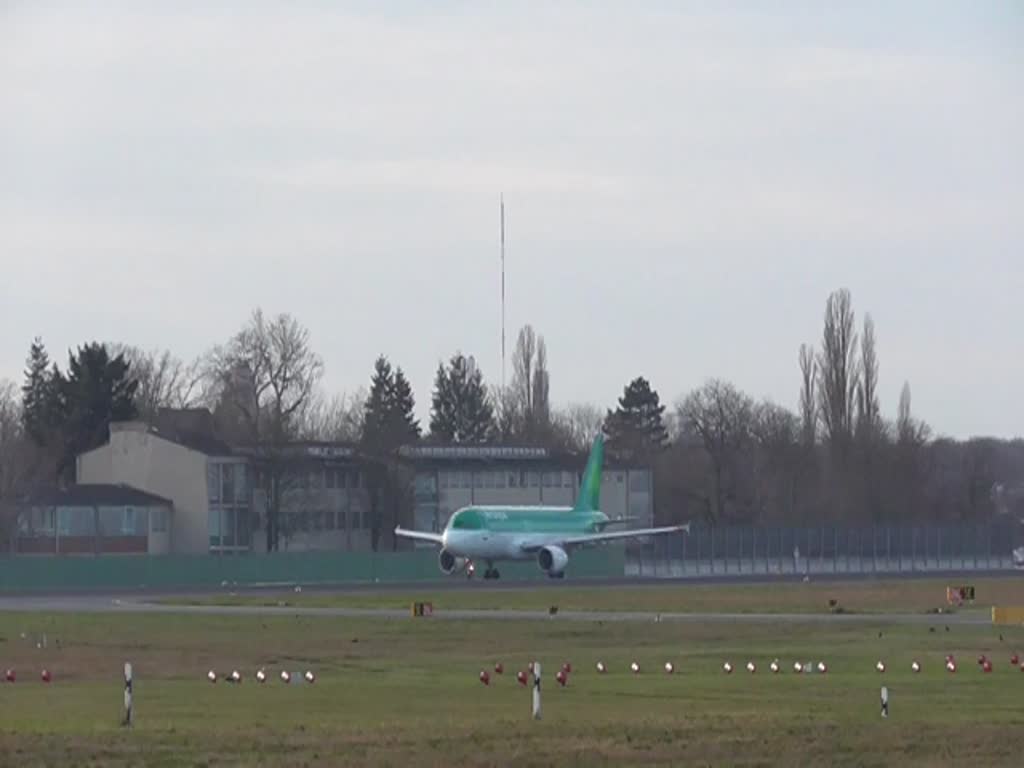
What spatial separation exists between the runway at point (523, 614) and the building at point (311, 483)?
45378 millimetres

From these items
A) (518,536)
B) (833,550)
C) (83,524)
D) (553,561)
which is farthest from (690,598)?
(83,524)

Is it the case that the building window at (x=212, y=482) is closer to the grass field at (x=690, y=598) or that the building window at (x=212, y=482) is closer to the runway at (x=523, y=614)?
the grass field at (x=690, y=598)

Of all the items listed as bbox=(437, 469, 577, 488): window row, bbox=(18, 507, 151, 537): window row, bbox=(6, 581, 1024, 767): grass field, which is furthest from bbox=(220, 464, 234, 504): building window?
bbox=(6, 581, 1024, 767): grass field

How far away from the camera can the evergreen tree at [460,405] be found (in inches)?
6890

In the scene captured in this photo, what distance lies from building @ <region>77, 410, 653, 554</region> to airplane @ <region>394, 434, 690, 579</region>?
70.8 feet

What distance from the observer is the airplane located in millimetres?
90312

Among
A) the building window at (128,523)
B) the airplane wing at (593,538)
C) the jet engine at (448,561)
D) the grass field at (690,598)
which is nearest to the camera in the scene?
the grass field at (690,598)

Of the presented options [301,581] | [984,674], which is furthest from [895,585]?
[984,674]

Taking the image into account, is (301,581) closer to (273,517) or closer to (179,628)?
(273,517)

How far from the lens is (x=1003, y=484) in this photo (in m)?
180

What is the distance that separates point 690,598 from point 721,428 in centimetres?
9171

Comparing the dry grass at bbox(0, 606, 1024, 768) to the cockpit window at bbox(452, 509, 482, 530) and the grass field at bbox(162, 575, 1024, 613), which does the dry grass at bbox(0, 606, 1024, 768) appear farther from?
the cockpit window at bbox(452, 509, 482, 530)

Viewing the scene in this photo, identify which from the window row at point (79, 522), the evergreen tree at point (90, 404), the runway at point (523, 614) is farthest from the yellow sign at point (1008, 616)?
the evergreen tree at point (90, 404)

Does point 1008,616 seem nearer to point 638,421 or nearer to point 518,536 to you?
point 518,536
